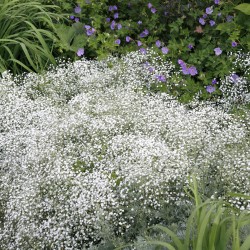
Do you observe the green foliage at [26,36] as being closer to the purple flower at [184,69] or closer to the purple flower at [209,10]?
the purple flower at [184,69]

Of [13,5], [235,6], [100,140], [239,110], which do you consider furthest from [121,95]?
[13,5]

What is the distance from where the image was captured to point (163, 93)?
4.80m

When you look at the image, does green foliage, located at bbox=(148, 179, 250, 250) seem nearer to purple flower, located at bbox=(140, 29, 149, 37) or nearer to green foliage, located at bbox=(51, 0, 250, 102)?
green foliage, located at bbox=(51, 0, 250, 102)

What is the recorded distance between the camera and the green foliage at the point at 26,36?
5691mm

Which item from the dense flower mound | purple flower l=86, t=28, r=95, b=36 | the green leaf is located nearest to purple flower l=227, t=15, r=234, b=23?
the green leaf

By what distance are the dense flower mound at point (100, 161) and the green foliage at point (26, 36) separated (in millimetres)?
752

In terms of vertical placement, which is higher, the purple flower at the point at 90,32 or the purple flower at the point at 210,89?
the purple flower at the point at 90,32

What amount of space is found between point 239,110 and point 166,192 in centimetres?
171

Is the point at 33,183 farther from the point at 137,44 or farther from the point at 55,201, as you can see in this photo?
the point at 137,44

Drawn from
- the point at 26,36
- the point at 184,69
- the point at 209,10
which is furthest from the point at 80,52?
the point at 209,10

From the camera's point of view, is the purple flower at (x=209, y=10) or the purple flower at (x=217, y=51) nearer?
the purple flower at (x=217, y=51)

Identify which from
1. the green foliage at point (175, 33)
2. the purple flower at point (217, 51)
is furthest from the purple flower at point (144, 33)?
the purple flower at point (217, 51)

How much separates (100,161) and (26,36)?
2.61 meters

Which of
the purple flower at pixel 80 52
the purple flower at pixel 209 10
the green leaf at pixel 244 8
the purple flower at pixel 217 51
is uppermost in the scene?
the green leaf at pixel 244 8
